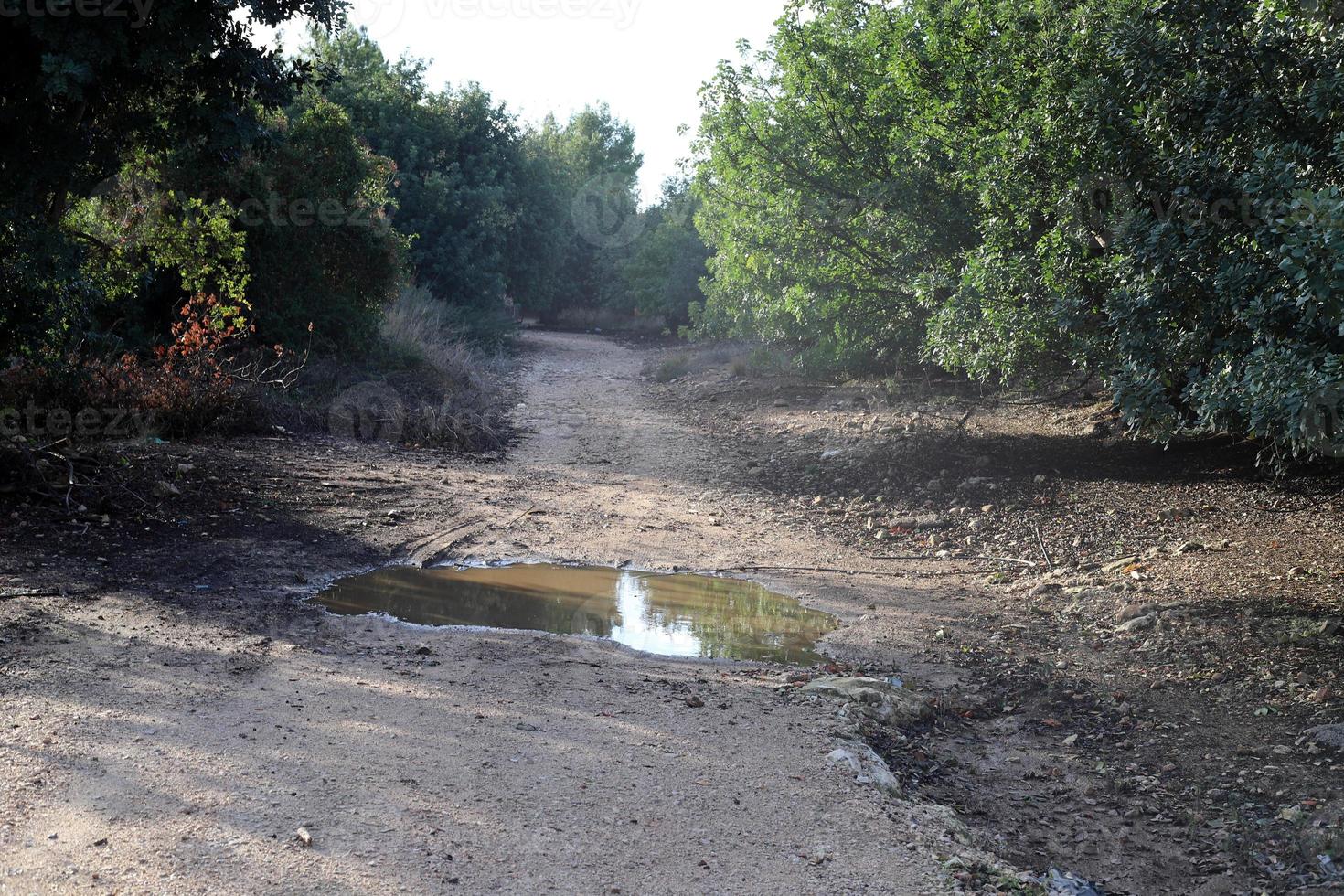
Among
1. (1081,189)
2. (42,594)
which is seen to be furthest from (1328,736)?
(42,594)

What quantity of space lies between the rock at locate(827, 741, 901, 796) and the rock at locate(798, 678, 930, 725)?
0.50 metres

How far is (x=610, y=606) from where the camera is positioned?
6.98 metres

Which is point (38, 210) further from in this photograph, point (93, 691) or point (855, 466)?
point (855, 466)

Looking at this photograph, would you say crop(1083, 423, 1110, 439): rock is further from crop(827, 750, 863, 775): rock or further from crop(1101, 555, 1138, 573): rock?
crop(827, 750, 863, 775): rock

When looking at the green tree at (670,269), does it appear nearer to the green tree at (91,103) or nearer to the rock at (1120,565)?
the green tree at (91,103)

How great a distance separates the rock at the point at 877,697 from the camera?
529 centimetres

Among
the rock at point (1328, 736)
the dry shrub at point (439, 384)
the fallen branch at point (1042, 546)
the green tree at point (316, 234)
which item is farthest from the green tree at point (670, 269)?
the rock at point (1328, 736)

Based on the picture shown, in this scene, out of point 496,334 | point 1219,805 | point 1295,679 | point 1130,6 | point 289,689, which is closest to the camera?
point 1219,805

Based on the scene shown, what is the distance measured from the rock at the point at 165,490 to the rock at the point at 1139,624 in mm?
7392

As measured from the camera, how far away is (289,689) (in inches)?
195

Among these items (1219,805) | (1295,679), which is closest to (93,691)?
(1219,805)

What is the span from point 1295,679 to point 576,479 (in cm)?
734

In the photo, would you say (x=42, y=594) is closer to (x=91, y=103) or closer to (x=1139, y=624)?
(x=91, y=103)

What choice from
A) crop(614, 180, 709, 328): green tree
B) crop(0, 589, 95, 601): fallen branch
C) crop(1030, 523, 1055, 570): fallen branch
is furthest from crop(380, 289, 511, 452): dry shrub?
crop(614, 180, 709, 328): green tree
